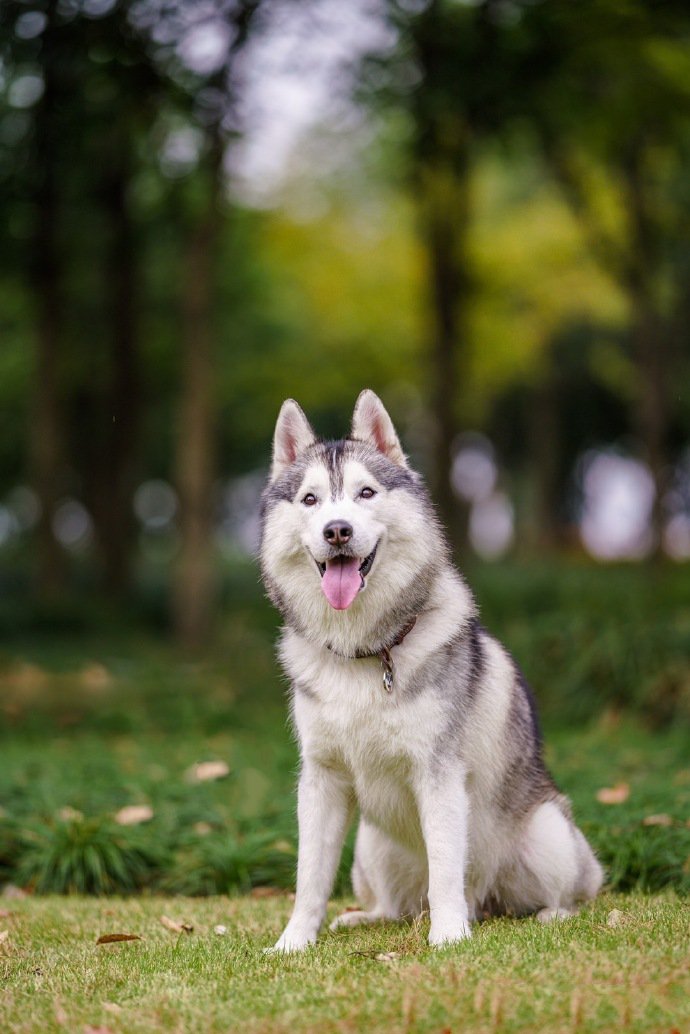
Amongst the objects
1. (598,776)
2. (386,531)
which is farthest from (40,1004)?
(598,776)

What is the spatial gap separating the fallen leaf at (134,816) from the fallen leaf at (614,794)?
2.54 metres

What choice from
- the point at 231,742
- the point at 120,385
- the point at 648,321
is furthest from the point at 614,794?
the point at 120,385

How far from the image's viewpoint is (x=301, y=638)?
4.69 meters

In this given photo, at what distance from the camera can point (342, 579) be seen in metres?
4.38

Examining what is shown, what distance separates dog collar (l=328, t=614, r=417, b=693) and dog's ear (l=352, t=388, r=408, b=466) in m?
0.68

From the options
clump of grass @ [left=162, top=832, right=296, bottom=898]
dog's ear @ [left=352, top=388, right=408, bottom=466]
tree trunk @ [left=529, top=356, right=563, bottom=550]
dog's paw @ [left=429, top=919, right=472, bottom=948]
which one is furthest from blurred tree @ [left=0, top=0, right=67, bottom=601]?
tree trunk @ [left=529, top=356, right=563, bottom=550]

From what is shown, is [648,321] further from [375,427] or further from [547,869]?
[547,869]

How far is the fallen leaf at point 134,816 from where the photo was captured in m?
6.67

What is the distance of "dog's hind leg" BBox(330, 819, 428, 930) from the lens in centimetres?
496

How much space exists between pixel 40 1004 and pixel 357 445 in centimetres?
226

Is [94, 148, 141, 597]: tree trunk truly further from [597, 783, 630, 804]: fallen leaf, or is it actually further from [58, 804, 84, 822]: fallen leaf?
[597, 783, 630, 804]: fallen leaf

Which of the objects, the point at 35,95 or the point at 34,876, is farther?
the point at 35,95

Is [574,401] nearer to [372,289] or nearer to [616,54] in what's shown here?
[372,289]

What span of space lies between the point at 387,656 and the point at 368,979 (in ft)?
3.96
